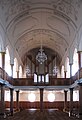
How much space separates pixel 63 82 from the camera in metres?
34.6

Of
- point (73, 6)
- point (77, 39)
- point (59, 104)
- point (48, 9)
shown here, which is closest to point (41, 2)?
point (48, 9)

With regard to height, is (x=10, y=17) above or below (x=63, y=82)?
above

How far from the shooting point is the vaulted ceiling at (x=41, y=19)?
80.5 ft

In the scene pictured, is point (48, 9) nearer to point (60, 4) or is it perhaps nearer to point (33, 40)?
point (60, 4)

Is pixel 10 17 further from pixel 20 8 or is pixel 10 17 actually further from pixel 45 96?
pixel 45 96

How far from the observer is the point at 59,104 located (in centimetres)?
4428

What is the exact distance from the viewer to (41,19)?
30.0 meters

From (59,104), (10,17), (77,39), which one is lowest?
(59,104)

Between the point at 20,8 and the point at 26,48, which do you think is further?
the point at 26,48

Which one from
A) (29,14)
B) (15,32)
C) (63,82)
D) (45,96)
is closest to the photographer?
(29,14)

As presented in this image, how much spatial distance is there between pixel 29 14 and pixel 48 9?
2.07 meters

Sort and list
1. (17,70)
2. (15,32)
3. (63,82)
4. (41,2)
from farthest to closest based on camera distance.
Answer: (17,70), (63,82), (15,32), (41,2)

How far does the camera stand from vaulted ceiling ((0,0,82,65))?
24.5 metres

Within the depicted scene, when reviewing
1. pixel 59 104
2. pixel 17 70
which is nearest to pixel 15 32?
pixel 17 70
